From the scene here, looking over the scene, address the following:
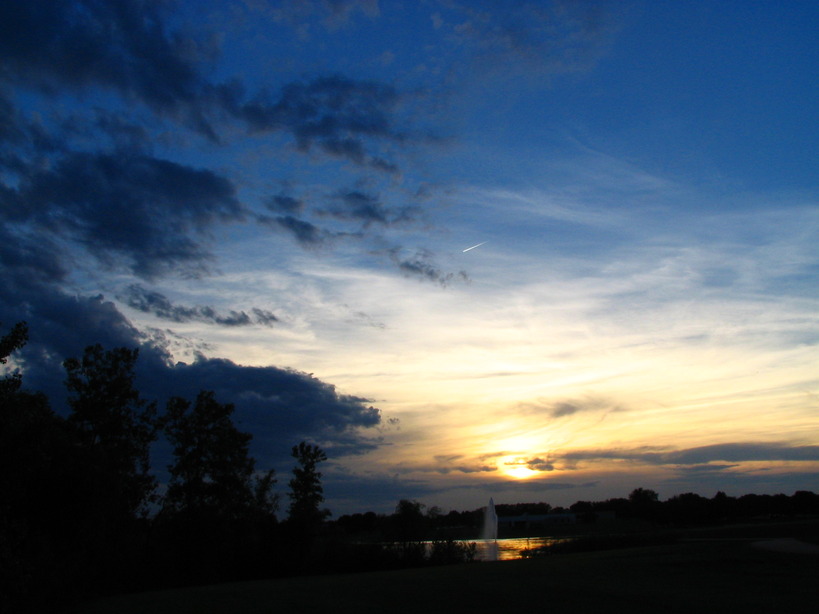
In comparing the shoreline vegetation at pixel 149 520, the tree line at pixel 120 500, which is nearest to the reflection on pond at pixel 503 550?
the shoreline vegetation at pixel 149 520

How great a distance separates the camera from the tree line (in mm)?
17766

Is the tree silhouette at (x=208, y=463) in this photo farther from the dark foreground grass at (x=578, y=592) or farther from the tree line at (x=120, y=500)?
the dark foreground grass at (x=578, y=592)

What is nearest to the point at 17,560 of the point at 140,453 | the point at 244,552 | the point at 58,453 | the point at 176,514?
the point at 58,453

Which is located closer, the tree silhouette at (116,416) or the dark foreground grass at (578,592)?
the dark foreground grass at (578,592)

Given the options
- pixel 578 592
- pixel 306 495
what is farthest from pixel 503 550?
pixel 578 592

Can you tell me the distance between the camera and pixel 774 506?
13038 cm

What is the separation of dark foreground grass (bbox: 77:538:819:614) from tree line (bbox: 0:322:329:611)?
13.4 ft

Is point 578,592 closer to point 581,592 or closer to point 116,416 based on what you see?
point 581,592

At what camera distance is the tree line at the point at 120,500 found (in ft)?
58.3

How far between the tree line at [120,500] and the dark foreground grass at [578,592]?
410 cm

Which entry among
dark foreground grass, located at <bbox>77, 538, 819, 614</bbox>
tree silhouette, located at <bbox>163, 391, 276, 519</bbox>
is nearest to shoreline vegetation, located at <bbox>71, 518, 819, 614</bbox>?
dark foreground grass, located at <bbox>77, 538, 819, 614</bbox>

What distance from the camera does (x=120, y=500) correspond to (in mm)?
29766

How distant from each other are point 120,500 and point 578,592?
69.6ft

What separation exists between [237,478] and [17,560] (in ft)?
110
